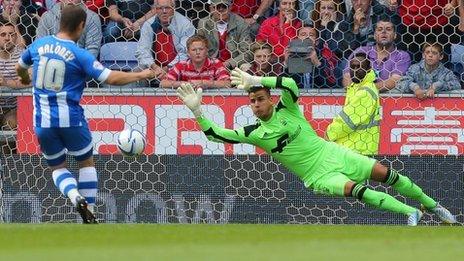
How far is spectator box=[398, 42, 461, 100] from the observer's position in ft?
51.6

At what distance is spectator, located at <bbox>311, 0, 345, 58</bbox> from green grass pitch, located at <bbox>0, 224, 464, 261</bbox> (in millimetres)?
3865

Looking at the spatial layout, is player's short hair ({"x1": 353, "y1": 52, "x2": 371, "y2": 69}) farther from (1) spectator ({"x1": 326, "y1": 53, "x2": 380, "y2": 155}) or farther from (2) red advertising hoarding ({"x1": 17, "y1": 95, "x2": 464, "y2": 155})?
(2) red advertising hoarding ({"x1": 17, "y1": 95, "x2": 464, "y2": 155})

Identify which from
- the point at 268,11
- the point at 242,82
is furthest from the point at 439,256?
the point at 268,11

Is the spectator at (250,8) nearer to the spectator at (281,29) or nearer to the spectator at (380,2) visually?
the spectator at (281,29)

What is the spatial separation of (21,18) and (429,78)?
4.64 meters

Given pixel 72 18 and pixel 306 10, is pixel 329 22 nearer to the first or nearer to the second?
pixel 306 10

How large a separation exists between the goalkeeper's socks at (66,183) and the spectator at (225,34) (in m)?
3.44

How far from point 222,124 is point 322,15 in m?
1.73

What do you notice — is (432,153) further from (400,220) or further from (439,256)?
(439,256)

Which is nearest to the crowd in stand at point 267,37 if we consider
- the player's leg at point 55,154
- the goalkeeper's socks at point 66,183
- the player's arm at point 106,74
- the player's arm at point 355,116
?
the player's arm at point 355,116

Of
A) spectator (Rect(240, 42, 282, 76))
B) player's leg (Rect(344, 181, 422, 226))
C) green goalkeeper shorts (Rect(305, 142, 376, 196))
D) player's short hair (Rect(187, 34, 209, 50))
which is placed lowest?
player's leg (Rect(344, 181, 422, 226))

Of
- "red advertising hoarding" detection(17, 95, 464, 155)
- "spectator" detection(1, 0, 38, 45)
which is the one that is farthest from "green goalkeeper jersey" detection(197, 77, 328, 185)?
"spectator" detection(1, 0, 38, 45)

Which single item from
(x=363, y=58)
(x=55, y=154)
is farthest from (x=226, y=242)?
(x=363, y=58)

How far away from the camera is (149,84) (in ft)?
53.5
